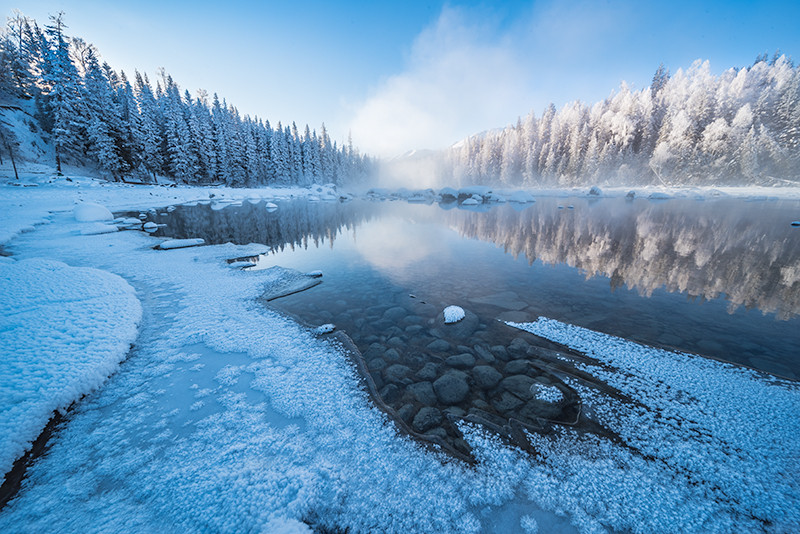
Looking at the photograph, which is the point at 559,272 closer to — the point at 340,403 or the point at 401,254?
the point at 401,254

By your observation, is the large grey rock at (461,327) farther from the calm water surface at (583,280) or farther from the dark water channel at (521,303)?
the calm water surface at (583,280)

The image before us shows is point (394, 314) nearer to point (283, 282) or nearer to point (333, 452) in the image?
point (333, 452)

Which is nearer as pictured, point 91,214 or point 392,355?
point 392,355

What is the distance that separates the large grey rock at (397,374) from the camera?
4.04 m

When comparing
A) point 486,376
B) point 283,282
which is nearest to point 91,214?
point 283,282

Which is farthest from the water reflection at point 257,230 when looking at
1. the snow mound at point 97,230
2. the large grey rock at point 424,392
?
the large grey rock at point 424,392

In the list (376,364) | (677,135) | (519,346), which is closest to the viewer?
(376,364)

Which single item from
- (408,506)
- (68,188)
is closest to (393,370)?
(408,506)

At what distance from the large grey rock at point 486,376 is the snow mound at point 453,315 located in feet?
4.71

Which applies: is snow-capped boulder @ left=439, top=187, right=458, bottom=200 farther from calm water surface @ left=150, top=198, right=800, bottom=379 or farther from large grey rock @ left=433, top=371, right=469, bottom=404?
large grey rock @ left=433, top=371, right=469, bottom=404

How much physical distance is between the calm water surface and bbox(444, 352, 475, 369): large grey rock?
1422mm

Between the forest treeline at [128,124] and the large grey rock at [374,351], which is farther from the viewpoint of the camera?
the forest treeline at [128,124]

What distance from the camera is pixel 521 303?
263 inches

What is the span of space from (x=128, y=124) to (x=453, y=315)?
5083 cm
